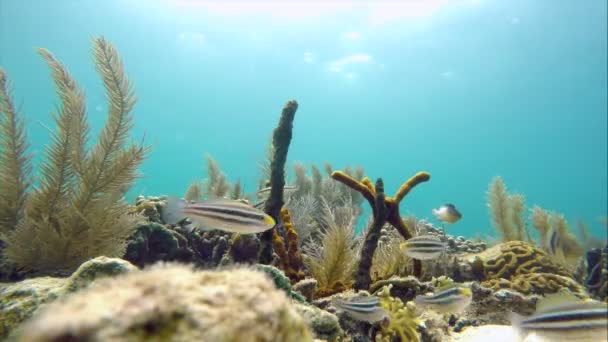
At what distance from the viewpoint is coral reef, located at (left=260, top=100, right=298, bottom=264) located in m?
4.53

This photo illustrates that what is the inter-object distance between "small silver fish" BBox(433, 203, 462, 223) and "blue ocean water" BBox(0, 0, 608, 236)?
4612 millimetres

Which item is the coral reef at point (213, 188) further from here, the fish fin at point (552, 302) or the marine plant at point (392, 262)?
the fish fin at point (552, 302)

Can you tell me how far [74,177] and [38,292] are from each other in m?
2.31

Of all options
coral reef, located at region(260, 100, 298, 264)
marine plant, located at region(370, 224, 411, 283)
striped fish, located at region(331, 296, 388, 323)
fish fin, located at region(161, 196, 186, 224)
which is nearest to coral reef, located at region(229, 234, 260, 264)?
coral reef, located at region(260, 100, 298, 264)

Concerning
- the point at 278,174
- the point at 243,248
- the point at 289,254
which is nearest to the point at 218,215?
the point at 278,174

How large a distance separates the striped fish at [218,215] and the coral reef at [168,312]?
205 centimetres

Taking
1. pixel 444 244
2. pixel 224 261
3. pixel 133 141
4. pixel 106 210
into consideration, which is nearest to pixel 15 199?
pixel 106 210

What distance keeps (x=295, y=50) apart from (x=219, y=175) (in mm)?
63005

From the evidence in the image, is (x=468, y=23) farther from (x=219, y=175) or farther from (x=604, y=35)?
(x=219, y=175)

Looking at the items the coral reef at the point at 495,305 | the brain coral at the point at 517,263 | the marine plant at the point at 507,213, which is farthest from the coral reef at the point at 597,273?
the coral reef at the point at 495,305

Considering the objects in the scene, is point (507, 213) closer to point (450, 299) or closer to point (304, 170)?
point (304, 170)

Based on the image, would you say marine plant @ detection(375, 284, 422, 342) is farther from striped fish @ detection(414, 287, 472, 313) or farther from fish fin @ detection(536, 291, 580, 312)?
fish fin @ detection(536, 291, 580, 312)

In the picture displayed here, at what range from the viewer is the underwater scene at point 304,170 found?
2576mm

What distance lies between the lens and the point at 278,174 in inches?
178
